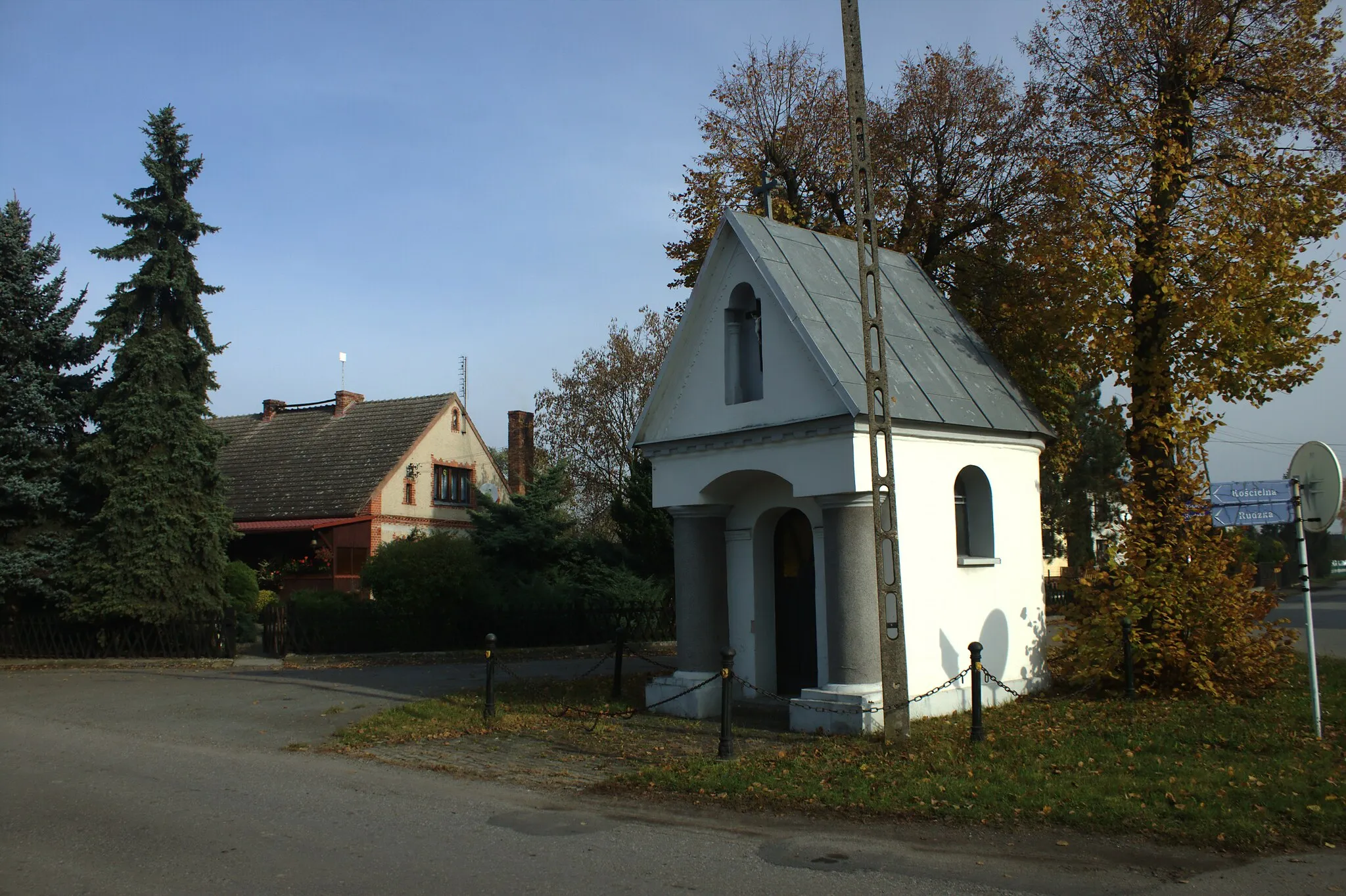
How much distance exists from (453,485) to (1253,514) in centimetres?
3046

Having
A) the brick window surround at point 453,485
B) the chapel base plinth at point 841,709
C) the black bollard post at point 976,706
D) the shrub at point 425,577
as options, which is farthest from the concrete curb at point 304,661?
the brick window surround at point 453,485

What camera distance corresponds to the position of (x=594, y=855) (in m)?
7.30

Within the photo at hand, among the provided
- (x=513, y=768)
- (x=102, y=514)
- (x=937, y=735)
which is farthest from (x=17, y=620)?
(x=937, y=735)

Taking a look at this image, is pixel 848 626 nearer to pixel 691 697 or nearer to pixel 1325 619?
pixel 691 697

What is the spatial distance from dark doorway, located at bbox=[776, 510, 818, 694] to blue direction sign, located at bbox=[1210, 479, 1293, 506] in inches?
195

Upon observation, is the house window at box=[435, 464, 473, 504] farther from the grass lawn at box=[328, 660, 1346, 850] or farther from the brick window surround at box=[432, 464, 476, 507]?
the grass lawn at box=[328, 660, 1346, 850]

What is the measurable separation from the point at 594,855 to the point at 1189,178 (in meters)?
13.0

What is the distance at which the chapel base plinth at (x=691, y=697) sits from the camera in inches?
541

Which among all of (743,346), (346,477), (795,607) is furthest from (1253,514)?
(346,477)

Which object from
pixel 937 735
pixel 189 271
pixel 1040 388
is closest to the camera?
pixel 937 735

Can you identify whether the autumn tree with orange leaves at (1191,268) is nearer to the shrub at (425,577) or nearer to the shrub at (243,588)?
the shrub at (425,577)

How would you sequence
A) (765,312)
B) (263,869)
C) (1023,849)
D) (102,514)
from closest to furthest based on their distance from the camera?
(263,869) → (1023,849) → (765,312) → (102,514)

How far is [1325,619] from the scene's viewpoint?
32.4 m

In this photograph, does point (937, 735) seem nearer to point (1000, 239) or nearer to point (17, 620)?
point (1000, 239)
